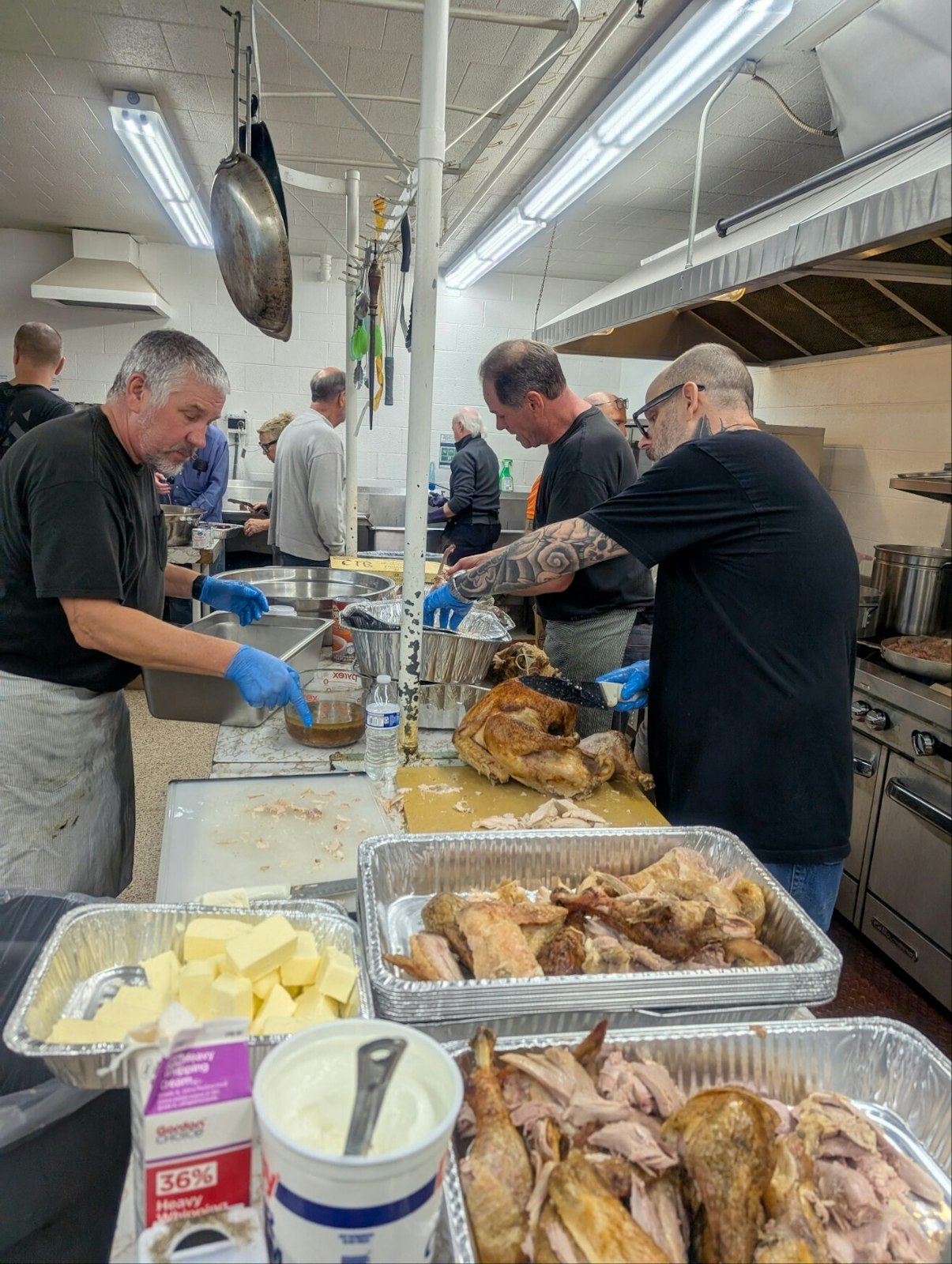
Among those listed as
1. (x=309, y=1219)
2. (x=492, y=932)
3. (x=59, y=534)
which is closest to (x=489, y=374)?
(x=59, y=534)

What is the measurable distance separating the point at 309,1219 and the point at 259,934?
0.49m

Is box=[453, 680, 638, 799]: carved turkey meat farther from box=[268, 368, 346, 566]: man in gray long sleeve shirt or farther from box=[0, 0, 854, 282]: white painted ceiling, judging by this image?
box=[268, 368, 346, 566]: man in gray long sleeve shirt

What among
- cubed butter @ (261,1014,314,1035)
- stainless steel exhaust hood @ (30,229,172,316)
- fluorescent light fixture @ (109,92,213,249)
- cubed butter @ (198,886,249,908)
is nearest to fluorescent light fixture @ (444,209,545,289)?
fluorescent light fixture @ (109,92,213,249)

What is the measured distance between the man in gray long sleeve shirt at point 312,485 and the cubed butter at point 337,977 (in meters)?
4.06

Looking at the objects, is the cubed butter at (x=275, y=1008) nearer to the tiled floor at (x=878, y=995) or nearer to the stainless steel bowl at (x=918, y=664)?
the stainless steel bowl at (x=918, y=664)

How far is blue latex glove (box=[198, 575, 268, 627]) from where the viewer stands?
8.95ft

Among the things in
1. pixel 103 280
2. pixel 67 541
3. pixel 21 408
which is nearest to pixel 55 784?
pixel 67 541

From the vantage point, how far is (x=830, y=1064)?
113 cm

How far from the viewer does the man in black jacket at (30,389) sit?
4.56m

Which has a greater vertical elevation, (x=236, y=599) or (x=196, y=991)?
(x=236, y=599)

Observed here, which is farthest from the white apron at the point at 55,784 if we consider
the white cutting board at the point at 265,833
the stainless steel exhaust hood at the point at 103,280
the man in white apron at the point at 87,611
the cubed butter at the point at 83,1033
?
the stainless steel exhaust hood at the point at 103,280

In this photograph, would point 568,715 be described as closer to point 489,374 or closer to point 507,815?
point 507,815

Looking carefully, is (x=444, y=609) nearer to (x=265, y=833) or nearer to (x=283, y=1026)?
(x=265, y=833)

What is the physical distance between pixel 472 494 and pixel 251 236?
14.1 feet
